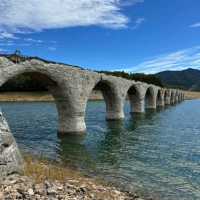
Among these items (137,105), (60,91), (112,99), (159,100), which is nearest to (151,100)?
(159,100)

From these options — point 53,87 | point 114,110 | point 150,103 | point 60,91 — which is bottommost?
point 114,110

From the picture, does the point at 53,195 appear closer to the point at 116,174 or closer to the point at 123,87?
the point at 116,174

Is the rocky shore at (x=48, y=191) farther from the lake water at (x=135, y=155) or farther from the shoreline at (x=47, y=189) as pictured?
the lake water at (x=135, y=155)

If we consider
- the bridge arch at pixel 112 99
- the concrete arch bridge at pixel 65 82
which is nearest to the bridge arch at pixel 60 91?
the concrete arch bridge at pixel 65 82

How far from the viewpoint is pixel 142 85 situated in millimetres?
60656

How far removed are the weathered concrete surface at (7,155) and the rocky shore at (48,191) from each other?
10.0 inches

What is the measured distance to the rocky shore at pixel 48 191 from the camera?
1017 cm

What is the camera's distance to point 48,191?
420 inches

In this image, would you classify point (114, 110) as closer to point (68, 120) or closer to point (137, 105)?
point (137, 105)

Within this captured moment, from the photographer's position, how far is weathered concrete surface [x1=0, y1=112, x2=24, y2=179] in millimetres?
11625

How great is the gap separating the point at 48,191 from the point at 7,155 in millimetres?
2127

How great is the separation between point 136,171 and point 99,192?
5946mm

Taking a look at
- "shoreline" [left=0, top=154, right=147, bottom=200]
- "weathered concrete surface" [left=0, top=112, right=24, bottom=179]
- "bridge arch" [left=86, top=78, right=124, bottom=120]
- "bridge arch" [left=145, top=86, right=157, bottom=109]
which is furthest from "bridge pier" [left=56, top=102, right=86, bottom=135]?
"bridge arch" [left=145, top=86, right=157, bottom=109]

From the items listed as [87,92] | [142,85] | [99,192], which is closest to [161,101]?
[142,85]
